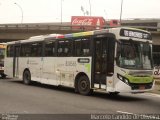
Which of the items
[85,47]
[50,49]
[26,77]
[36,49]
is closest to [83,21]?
[26,77]

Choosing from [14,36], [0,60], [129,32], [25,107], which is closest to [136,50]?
[129,32]

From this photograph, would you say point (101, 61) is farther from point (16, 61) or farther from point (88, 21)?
point (88, 21)

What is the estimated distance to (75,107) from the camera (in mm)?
13461

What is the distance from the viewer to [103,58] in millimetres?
16641

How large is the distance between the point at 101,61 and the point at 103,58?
207 millimetres

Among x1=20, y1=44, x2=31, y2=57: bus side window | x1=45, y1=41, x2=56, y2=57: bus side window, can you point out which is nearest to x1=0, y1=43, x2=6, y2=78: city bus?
x1=20, y1=44, x2=31, y2=57: bus side window

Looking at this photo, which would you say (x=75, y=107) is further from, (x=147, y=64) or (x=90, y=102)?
(x=147, y=64)

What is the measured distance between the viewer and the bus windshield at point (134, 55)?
16.0 m

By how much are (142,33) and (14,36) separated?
47.5 metres

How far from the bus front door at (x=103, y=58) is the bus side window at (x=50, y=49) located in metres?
4.28

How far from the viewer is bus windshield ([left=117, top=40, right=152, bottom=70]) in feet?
52.3

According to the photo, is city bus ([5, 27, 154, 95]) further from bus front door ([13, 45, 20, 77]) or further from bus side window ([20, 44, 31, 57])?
bus front door ([13, 45, 20, 77])

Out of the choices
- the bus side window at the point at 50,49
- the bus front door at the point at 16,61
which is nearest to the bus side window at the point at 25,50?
the bus front door at the point at 16,61

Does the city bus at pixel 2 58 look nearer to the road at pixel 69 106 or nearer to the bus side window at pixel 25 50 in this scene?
the bus side window at pixel 25 50
